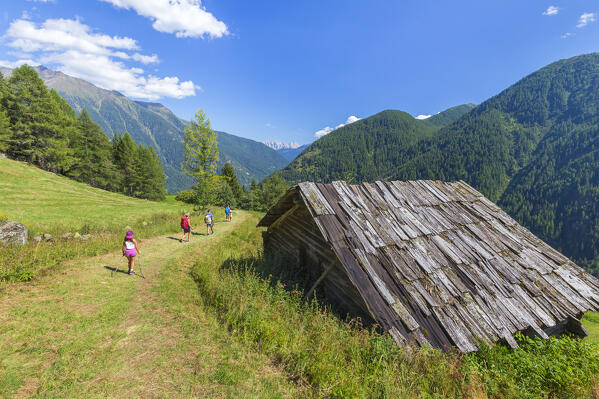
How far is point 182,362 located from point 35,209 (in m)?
22.7

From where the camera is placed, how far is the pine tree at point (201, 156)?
73.6 ft

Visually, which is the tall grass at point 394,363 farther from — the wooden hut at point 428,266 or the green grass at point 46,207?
the green grass at point 46,207

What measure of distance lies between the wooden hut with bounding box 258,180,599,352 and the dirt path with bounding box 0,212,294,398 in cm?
289

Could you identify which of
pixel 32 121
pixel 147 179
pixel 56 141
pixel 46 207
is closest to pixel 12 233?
pixel 46 207

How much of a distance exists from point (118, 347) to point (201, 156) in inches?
789

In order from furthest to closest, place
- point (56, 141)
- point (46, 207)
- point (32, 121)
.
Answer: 1. point (56, 141)
2. point (32, 121)
3. point (46, 207)

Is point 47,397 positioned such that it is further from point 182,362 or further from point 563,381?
point 563,381

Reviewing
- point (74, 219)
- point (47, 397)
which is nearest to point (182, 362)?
point (47, 397)

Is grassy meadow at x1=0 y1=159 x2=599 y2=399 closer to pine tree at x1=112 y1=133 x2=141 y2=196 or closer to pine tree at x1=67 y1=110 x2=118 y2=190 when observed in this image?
pine tree at x1=67 y1=110 x2=118 y2=190

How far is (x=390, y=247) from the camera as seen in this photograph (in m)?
6.50

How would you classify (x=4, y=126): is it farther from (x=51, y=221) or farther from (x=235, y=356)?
(x=235, y=356)

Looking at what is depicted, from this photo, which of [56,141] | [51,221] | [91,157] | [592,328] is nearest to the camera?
[51,221]

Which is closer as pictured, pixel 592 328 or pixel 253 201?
pixel 592 328

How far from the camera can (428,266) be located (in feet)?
20.8
